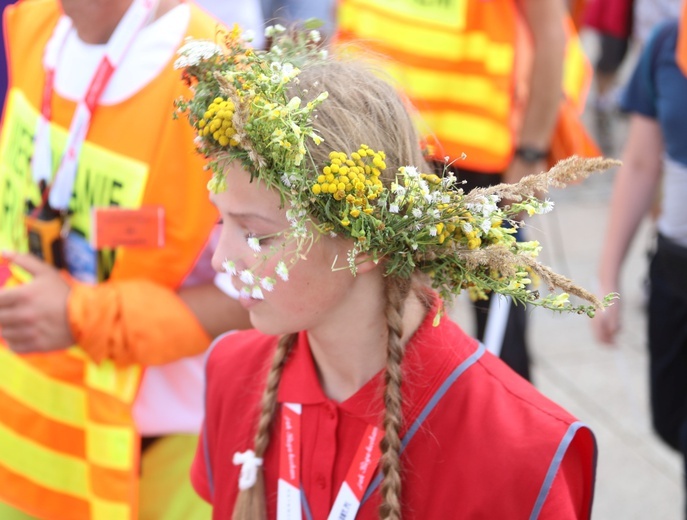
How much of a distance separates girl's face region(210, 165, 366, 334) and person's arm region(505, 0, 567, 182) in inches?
70.9

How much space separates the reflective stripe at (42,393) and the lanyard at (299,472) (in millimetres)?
650

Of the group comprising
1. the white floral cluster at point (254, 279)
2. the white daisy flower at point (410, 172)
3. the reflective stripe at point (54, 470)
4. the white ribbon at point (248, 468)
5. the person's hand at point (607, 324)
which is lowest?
the person's hand at point (607, 324)

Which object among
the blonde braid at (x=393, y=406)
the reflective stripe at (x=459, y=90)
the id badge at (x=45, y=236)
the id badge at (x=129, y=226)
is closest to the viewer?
the blonde braid at (x=393, y=406)

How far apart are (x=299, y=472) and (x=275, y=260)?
17.2 inches

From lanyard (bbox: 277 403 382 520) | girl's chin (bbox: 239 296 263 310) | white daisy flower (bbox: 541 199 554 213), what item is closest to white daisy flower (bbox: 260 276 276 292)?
girl's chin (bbox: 239 296 263 310)

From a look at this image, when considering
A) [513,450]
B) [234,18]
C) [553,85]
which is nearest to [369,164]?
[513,450]

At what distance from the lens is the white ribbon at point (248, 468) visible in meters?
1.82

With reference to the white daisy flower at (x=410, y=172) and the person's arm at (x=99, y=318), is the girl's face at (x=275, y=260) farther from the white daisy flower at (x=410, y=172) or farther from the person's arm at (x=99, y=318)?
the person's arm at (x=99, y=318)

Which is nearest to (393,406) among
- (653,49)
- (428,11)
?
(653,49)

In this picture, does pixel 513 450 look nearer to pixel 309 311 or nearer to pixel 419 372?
pixel 419 372

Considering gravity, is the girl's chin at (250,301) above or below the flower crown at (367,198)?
below

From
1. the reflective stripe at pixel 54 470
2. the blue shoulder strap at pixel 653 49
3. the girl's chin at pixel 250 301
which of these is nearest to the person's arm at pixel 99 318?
the reflective stripe at pixel 54 470

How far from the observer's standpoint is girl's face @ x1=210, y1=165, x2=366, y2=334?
5.42 ft

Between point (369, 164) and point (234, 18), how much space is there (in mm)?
2176
